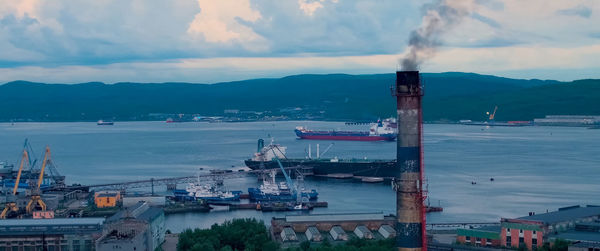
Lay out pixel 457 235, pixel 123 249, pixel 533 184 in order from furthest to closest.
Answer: pixel 533 184, pixel 457 235, pixel 123 249

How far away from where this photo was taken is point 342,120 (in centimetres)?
10238

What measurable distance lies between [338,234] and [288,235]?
3.01 feet

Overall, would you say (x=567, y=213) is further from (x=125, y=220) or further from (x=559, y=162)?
(x=559, y=162)

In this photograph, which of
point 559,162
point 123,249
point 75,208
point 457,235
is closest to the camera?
point 123,249

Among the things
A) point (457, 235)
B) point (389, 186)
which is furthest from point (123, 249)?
point (389, 186)

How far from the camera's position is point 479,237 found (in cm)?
1566

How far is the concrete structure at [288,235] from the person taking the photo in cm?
1558

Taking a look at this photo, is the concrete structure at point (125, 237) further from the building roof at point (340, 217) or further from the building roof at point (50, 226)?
the building roof at point (340, 217)

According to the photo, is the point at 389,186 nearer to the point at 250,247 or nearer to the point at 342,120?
the point at 250,247

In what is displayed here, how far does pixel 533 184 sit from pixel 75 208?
1468 cm

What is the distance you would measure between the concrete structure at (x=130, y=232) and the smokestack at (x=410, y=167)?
18.8ft

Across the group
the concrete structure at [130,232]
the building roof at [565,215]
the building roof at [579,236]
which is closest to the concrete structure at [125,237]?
the concrete structure at [130,232]

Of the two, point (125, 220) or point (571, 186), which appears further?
point (571, 186)

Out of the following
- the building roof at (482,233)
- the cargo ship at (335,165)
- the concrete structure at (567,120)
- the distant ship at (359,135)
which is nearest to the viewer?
the building roof at (482,233)
